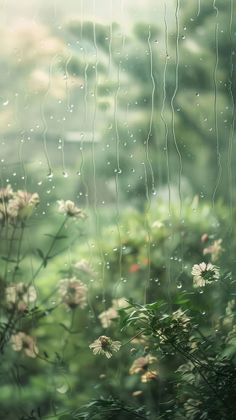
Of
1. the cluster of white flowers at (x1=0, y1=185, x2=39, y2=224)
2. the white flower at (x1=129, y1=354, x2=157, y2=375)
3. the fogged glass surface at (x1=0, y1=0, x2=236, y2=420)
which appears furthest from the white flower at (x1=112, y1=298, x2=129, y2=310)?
the cluster of white flowers at (x1=0, y1=185, x2=39, y2=224)

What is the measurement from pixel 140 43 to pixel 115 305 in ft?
2.25

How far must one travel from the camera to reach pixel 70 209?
1.67 m

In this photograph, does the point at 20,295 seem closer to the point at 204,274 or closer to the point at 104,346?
the point at 104,346

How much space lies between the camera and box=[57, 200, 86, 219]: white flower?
5.44 feet

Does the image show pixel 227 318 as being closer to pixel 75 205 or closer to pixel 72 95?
pixel 75 205

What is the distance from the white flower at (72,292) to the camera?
1666 millimetres

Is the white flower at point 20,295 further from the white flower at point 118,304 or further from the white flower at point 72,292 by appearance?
the white flower at point 118,304

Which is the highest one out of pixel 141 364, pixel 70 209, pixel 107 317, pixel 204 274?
pixel 70 209

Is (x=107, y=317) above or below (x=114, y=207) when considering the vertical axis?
below

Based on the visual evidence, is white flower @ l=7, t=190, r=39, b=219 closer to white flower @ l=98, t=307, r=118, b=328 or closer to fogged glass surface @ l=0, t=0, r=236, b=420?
fogged glass surface @ l=0, t=0, r=236, b=420

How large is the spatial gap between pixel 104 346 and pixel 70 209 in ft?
1.18

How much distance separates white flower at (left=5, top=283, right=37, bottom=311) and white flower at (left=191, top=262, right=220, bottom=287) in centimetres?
44

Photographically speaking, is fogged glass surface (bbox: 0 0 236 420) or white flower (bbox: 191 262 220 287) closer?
fogged glass surface (bbox: 0 0 236 420)

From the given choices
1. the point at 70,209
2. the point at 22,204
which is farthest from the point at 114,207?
the point at 22,204
